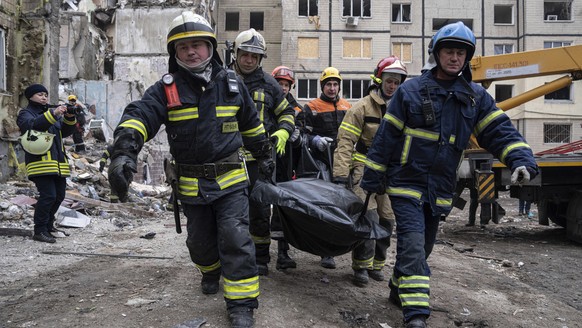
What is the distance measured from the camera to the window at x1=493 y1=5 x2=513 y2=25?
1125 inches

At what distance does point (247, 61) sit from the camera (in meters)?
4.31

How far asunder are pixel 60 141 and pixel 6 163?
167 inches

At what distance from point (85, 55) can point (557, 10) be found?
26165 millimetres

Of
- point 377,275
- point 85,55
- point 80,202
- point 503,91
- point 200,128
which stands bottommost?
point 377,275

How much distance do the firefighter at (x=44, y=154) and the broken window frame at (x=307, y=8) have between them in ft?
76.3

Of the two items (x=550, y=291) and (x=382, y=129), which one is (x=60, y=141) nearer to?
(x=382, y=129)

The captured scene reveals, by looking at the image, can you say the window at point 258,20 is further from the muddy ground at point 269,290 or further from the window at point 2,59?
the muddy ground at point 269,290

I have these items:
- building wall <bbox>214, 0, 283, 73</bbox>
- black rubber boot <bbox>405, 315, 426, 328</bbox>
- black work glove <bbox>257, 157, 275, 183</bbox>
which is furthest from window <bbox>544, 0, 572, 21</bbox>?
black rubber boot <bbox>405, 315, 426, 328</bbox>

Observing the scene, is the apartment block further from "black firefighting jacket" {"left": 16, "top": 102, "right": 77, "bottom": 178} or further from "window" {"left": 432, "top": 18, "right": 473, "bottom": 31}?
"black firefighting jacket" {"left": 16, "top": 102, "right": 77, "bottom": 178}

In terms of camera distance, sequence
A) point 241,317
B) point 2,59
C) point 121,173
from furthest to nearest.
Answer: point 2,59, point 241,317, point 121,173

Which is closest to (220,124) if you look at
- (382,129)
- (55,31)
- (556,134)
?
(382,129)

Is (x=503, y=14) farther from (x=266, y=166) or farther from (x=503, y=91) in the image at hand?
(x=266, y=166)

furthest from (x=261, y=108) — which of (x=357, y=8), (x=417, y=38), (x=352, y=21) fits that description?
(x=417, y=38)

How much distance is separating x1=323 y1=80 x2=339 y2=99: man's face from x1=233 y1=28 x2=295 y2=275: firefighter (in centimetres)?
81
